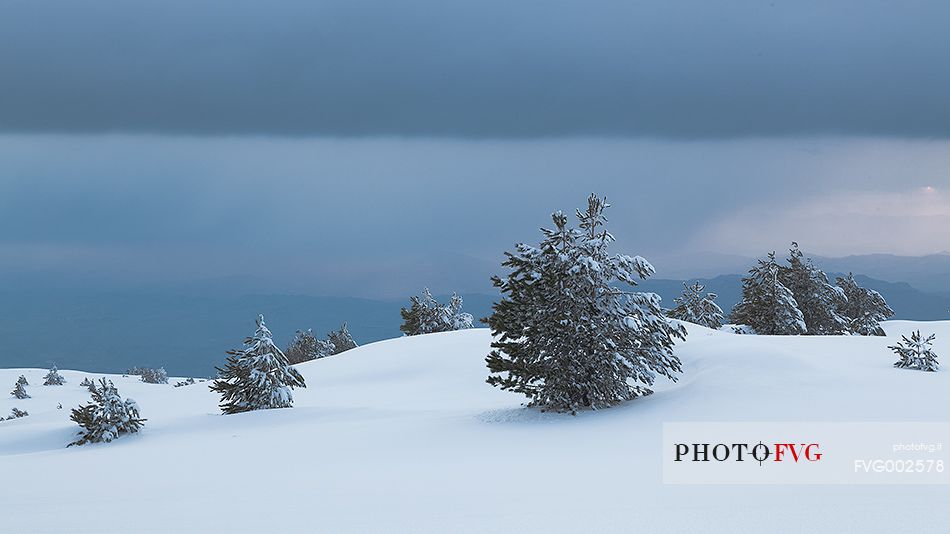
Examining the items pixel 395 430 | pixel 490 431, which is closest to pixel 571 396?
pixel 490 431

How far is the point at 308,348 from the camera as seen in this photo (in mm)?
61375

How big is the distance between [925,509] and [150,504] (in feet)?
28.6

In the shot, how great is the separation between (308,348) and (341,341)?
3.01 m

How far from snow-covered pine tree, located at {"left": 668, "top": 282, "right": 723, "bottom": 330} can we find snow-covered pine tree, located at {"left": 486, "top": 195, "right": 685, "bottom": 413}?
33704 mm

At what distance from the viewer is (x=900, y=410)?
11875 mm

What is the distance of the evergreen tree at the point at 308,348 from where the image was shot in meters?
59.7

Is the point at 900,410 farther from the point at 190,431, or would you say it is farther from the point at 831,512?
the point at 190,431

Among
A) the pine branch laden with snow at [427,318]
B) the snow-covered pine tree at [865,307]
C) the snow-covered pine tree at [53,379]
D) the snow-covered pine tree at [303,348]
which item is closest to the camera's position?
the snow-covered pine tree at [53,379]

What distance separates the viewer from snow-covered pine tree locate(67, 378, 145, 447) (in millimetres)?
16438

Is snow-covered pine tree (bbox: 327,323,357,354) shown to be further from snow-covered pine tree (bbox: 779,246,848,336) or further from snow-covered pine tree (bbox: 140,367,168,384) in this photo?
snow-covered pine tree (bbox: 779,246,848,336)

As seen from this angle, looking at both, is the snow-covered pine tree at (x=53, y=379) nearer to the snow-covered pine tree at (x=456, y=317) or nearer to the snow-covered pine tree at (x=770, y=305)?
the snow-covered pine tree at (x=456, y=317)

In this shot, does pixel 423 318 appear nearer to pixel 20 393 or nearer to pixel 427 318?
pixel 427 318

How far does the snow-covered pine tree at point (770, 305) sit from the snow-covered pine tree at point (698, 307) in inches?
530

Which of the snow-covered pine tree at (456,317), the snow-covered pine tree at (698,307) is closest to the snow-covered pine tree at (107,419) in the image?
the snow-covered pine tree at (456,317)
